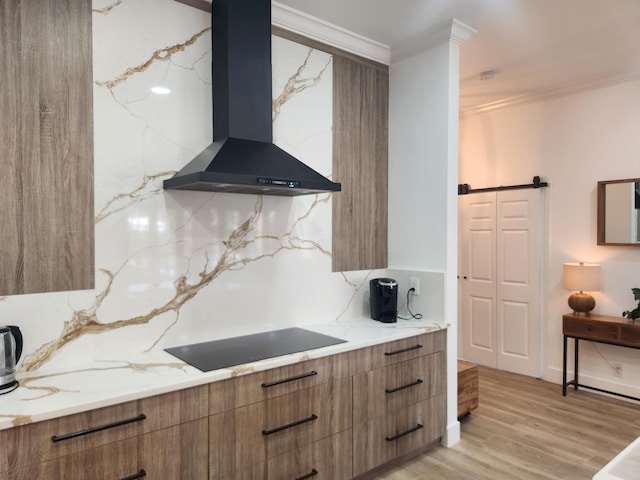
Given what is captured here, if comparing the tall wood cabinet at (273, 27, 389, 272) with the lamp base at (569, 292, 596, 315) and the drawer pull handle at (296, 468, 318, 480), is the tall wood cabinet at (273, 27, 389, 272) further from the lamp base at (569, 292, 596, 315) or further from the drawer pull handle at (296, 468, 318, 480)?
the lamp base at (569, 292, 596, 315)

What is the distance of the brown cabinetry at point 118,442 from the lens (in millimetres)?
1520

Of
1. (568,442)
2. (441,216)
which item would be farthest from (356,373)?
(568,442)

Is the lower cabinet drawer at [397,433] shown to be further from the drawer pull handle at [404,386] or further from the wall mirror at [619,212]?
the wall mirror at [619,212]

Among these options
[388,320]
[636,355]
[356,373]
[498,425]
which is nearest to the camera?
[356,373]

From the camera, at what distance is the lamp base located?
12.5ft

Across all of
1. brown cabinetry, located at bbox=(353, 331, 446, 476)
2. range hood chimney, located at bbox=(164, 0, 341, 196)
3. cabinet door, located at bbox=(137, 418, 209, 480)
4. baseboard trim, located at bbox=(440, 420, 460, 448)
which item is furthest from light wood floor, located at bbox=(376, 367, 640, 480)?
range hood chimney, located at bbox=(164, 0, 341, 196)

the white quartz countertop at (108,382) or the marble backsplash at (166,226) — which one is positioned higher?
the marble backsplash at (166,226)

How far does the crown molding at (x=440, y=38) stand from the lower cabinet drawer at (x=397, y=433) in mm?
2326

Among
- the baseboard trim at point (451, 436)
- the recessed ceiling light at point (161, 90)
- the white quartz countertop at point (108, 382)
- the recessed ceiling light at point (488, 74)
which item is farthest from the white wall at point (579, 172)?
the recessed ceiling light at point (161, 90)

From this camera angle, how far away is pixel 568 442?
3.02 m

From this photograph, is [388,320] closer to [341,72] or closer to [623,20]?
[341,72]

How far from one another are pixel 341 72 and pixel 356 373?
1976 mm

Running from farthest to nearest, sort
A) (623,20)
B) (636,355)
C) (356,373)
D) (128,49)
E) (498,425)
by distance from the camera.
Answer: (636,355) → (498,425) → (623,20) → (356,373) → (128,49)

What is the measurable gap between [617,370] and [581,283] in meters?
0.80
